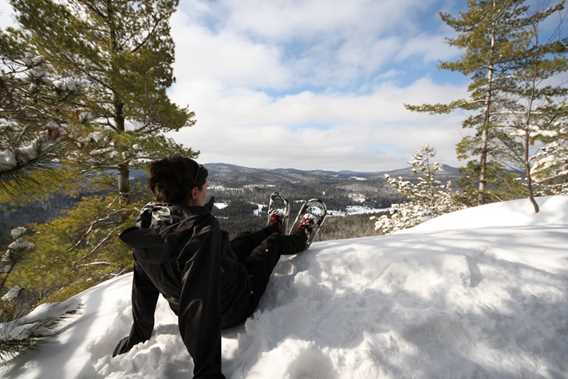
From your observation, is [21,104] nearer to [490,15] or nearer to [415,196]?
[490,15]

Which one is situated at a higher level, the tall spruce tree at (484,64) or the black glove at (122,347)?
the tall spruce tree at (484,64)

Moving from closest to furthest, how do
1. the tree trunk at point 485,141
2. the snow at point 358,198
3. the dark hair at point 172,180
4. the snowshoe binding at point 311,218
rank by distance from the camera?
the dark hair at point 172,180 → the snowshoe binding at point 311,218 → the tree trunk at point 485,141 → the snow at point 358,198

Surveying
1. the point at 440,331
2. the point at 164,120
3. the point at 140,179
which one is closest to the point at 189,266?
the point at 440,331

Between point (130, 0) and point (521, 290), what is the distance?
10.2 metres

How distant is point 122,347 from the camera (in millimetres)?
1961

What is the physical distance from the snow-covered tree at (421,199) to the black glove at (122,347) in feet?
40.2

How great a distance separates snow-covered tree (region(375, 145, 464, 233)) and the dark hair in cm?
1201

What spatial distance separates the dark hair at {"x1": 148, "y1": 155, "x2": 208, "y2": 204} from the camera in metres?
1.73

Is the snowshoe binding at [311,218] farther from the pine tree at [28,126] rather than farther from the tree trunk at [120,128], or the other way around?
the tree trunk at [120,128]

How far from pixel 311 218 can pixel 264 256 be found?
3.00 ft

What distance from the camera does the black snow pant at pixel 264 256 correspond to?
7.18 ft

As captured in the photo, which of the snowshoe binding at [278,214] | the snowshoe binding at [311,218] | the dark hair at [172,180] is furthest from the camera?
the snowshoe binding at [278,214]

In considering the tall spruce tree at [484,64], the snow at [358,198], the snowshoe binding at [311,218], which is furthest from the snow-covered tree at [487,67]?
the snow at [358,198]

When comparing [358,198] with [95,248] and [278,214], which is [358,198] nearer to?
[95,248]
